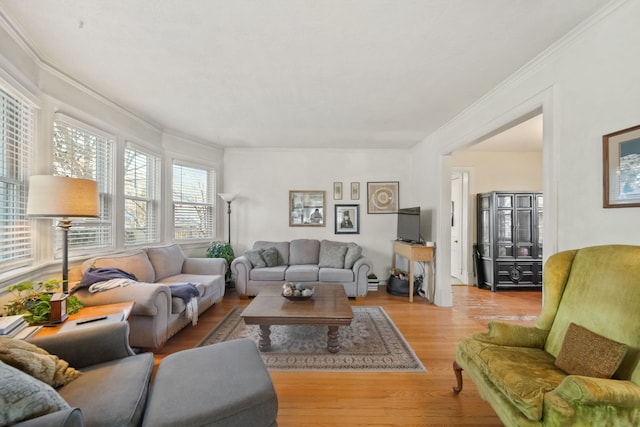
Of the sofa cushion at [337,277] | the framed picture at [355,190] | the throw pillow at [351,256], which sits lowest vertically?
the sofa cushion at [337,277]

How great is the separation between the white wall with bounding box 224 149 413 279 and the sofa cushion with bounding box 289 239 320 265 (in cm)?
28

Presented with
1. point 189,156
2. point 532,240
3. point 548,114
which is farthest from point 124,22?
point 532,240

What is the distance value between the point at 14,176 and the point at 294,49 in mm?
2477

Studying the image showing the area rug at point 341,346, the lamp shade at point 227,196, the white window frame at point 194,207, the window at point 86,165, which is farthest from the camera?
the lamp shade at point 227,196

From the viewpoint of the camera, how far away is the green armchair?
1.15 m

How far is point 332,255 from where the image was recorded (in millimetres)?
4465

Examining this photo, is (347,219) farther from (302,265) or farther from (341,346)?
(341,346)

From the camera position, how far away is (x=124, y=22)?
179 centimetres

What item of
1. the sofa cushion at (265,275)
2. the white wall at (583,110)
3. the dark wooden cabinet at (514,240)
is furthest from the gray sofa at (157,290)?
the dark wooden cabinet at (514,240)

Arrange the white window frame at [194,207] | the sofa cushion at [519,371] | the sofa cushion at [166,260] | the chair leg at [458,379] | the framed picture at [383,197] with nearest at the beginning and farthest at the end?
1. the sofa cushion at [519,371]
2. the chair leg at [458,379]
3. the sofa cushion at [166,260]
4. the white window frame at [194,207]
5. the framed picture at [383,197]

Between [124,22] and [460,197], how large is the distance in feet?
18.0

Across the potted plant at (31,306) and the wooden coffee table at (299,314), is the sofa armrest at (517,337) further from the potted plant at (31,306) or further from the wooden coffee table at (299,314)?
the potted plant at (31,306)

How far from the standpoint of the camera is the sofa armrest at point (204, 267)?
3844 millimetres

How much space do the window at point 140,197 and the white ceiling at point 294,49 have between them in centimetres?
78
